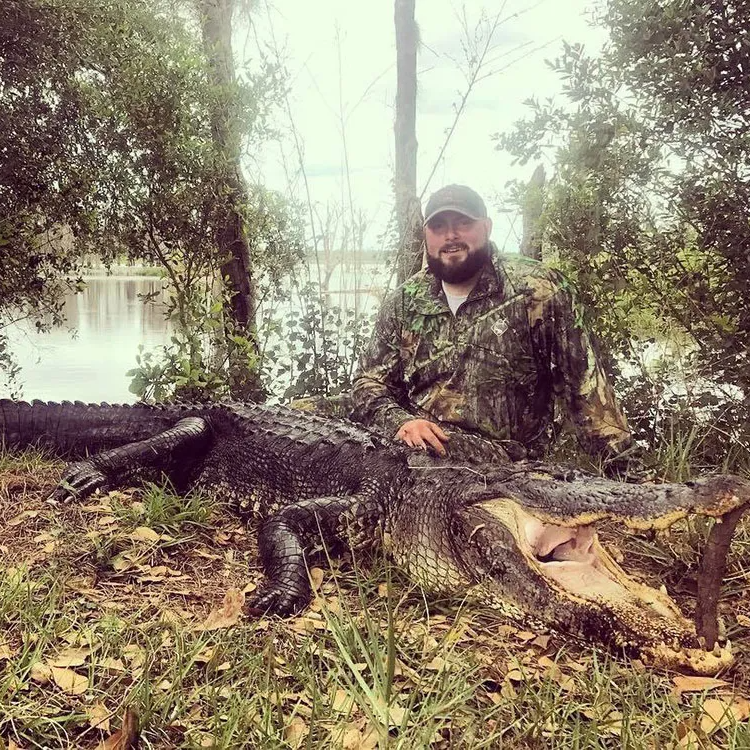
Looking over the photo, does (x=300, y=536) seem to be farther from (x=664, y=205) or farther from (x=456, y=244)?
(x=664, y=205)

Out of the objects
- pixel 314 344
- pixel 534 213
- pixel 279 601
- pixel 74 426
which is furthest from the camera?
pixel 314 344

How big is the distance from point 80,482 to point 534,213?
3574mm

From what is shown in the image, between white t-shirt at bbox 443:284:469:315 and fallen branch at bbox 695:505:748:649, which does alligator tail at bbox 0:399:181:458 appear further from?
fallen branch at bbox 695:505:748:649

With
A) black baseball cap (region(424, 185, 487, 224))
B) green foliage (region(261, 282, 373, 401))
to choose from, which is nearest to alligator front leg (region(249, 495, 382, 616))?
black baseball cap (region(424, 185, 487, 224))

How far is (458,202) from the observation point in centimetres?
338

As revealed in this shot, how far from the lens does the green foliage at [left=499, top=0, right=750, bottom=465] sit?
11.5 feet

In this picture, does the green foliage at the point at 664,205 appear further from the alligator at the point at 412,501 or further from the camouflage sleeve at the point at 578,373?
the alligator at the point at 412,501

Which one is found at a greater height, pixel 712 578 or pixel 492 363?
pixel 492 363

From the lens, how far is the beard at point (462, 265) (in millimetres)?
3535

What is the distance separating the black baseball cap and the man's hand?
45.0 inches

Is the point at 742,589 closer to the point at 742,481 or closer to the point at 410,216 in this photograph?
the point at 742,481

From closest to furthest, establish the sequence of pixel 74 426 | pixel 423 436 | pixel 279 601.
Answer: pixel 279 601 → pixel 423 436 → pixel 74 426

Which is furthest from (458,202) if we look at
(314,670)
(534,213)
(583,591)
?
(314,670)

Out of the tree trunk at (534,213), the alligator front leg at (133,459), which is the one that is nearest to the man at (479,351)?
the alligator front leg at (133,459)
